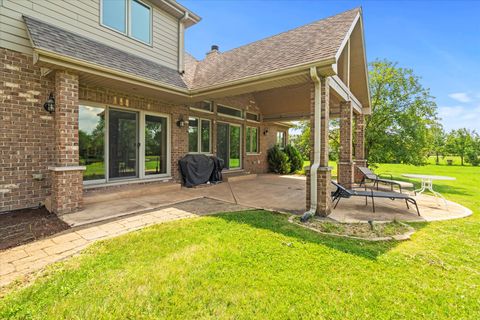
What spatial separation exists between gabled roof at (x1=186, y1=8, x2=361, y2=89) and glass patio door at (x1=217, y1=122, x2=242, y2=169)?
2996 millimetres

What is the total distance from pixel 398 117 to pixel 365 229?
430 inches

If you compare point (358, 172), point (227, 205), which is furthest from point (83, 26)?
point (358, 172)

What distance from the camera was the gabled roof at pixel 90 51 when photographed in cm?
457

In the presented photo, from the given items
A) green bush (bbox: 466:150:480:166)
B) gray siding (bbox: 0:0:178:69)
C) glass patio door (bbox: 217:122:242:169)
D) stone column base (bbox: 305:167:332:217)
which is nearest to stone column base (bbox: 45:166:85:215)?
gray siding (bbox: 0:0:178:69)

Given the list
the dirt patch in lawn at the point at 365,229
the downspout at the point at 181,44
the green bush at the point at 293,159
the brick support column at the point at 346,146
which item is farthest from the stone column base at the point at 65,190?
the green bush at the point at 293,159

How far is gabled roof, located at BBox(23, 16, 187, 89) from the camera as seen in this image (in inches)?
180

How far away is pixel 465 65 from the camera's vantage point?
19.1 m

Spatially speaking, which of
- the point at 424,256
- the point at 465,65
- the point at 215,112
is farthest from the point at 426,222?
the point at 465,65

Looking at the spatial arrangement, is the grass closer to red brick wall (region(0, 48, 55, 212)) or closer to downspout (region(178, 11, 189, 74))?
red brick wall (region(0, 48, 55, 212))

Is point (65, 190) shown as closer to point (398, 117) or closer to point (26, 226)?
point (26, 226)

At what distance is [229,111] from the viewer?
36.0 feet

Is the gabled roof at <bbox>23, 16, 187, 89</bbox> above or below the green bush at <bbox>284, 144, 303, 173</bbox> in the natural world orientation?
above

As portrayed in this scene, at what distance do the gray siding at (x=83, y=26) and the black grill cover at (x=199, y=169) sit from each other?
3470 mm

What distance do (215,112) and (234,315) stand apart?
8803mm
